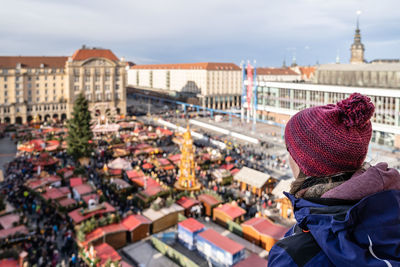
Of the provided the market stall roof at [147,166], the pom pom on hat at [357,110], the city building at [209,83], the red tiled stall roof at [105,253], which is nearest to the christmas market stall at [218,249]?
the red tiled stall roof at [105,253]

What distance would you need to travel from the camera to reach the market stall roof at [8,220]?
2042 centimetres

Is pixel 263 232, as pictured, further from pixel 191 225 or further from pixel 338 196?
pixel 338 196

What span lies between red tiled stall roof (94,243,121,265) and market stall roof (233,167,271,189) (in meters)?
15.6

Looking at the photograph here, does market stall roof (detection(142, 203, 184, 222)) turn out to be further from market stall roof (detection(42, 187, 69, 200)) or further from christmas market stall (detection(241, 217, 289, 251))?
market stall roof (detection(42, 187, 69, 200))

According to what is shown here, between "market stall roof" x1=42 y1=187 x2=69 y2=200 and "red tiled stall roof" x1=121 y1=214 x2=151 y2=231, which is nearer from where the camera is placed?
"red tiled stall roof" x1=121 y1=214 x2=151 y2=231

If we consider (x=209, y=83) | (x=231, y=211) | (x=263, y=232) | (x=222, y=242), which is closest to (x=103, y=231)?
(x=222, y=242)

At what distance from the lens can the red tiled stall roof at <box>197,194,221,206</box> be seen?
25.7 m

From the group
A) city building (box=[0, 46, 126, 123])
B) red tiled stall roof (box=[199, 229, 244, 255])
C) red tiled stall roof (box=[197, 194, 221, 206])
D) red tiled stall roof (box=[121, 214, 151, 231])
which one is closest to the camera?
red tiled stall roof (box=[199, 229, 244, 255])

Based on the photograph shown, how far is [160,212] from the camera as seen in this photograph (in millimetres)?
23484

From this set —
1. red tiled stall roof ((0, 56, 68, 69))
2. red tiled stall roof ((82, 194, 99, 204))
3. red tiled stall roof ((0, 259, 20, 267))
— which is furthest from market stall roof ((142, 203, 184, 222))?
red tiled stall roof ((0, 56, 68, 69))

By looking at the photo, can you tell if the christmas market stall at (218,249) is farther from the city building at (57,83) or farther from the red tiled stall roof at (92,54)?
the red tiled stall roof at (92,54)

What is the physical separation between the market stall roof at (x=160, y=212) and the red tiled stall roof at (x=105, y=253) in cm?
412

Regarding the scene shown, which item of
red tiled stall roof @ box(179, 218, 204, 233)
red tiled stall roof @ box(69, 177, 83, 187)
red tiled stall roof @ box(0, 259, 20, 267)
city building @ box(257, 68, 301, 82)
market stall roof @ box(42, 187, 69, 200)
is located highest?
city building @ box(257, 68, 301, 82)

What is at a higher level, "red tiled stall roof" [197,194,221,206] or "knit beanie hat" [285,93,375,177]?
"knit beanie hat" [285,93,375,177]
